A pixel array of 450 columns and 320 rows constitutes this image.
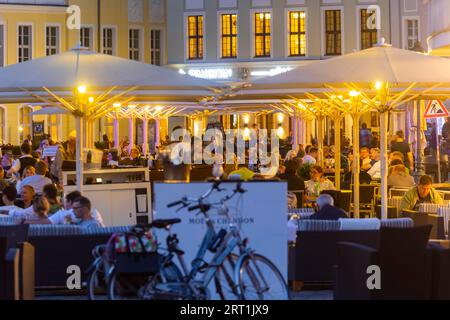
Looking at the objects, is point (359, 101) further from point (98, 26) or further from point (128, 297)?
point (98, 26)

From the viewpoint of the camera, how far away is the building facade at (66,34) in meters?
53.6

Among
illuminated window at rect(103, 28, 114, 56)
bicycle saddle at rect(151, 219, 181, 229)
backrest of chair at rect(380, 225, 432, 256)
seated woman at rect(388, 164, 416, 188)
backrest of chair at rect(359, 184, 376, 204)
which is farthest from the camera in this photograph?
A: illuminated window at rect(103, 28, 114, 56)

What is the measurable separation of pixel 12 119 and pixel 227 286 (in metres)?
45.9

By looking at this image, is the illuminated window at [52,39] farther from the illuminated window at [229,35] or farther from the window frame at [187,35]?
the illuminated window at [229,35]

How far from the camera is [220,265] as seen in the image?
8.36m

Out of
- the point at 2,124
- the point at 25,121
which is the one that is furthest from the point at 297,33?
the point at 2,124

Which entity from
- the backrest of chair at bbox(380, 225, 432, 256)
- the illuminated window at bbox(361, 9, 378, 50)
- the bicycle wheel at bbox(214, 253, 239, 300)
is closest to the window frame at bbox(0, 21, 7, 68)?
the illuminated window at bbox(361, 9, 378, 50)

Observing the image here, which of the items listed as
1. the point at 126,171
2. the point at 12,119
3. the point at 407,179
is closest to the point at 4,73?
the point at 126,171

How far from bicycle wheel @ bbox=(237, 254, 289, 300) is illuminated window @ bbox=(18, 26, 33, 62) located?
1850 inches

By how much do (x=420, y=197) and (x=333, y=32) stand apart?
38.2 metres

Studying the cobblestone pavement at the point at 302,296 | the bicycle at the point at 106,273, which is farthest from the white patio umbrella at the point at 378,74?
the bicycle at the point at 106,273

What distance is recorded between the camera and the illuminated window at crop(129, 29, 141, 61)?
5597 cm

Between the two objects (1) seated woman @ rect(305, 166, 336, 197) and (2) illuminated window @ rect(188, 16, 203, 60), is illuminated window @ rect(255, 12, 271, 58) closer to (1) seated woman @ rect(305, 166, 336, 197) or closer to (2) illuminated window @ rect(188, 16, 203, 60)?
(2) illuminated window @ rect(188, 16, 203, 60)

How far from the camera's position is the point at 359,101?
62.3ft
